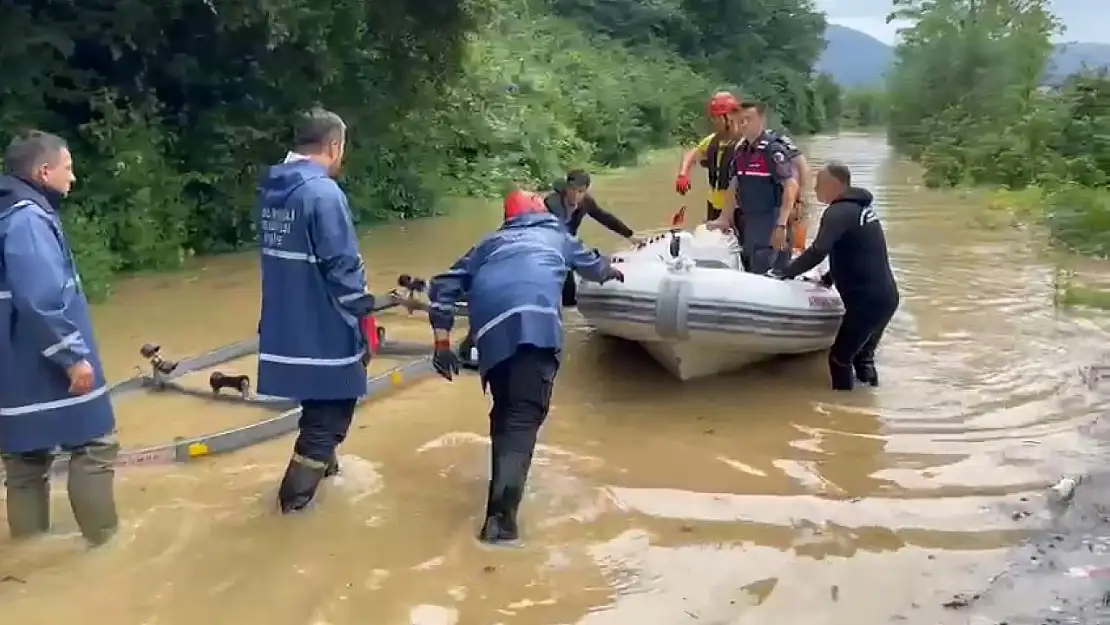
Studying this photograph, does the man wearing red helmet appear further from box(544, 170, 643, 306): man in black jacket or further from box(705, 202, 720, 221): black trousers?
box(544, 170, 643, 306): man in black jacket

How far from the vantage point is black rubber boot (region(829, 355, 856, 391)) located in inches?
287

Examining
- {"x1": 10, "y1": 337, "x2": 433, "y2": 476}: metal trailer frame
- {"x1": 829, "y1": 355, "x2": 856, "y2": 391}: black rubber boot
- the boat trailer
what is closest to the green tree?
{"x1": 829, "y1": 355, "x2": 856, "y2": 391}: black rubber boot

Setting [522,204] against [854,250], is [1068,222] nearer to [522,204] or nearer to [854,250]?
[854,250]

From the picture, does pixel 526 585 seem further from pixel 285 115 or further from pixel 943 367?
pixel 285 115

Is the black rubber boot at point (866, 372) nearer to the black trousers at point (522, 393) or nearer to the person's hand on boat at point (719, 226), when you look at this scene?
the person's hand on boat at point (719, 226)

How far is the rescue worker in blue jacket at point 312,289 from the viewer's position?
16.1ft

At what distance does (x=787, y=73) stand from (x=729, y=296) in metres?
41.2

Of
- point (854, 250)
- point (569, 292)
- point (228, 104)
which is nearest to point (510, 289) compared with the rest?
point (854, 250)

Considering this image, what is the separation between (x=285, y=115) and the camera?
13109 mm

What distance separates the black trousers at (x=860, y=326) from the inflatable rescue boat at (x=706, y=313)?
15 cm

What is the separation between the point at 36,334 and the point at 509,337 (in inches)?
68.9

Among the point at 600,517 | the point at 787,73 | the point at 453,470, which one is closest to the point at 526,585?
the point at 600,517

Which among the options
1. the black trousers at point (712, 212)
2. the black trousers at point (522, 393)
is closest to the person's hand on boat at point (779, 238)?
the black trousers at point (712, 212)

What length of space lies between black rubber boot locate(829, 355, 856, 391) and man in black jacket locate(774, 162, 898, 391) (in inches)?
4.2
